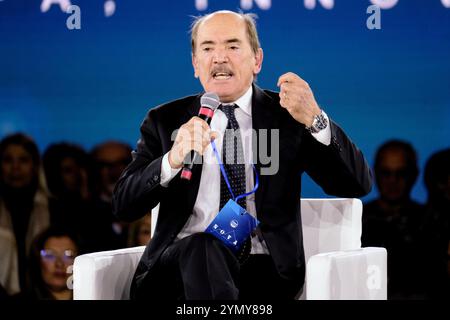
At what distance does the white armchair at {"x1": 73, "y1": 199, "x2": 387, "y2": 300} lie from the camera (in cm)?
199

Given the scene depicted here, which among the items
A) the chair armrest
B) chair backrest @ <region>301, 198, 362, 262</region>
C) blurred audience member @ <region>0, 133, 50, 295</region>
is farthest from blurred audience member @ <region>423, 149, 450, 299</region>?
blurred audience member @ <region>0, 133, 50, 295</region>

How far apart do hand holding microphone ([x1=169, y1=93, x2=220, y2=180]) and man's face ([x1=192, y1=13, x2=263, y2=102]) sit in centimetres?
27

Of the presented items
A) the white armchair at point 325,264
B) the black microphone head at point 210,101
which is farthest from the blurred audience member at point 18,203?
the black microphone head at point 210,101

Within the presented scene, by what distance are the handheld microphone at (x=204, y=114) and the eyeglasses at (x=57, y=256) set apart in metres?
→ 1.72

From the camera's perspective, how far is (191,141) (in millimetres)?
1889

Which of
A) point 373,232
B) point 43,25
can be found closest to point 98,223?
point 43,25

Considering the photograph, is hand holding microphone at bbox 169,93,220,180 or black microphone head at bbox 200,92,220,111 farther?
black microphone head at bbox 200,92,220,111

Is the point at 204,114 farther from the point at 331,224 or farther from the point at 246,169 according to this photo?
the point at 331,224

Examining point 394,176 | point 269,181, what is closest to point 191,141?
point 269,181

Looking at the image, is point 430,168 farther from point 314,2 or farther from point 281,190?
point 281,190

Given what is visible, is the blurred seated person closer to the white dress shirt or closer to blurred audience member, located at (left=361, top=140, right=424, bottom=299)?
blurred audience member, located at (left=361, top=140, right=424, bottom=299)

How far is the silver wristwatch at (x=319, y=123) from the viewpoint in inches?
82.0

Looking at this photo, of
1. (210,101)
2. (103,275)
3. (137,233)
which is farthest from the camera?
(137,233)

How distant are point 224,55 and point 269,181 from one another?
0.41 meters
